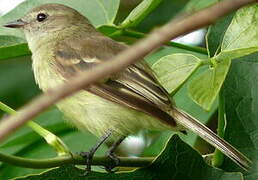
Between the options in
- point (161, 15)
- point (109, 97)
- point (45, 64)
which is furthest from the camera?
point (161, 15)

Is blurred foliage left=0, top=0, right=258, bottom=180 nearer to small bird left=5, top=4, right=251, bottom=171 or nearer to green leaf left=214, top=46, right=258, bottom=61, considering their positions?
green leaf left=214, top=46, right=258, bottom=61

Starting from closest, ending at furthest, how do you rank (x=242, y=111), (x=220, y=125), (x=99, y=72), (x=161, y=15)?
(x=99, y=72), (x=220, y=125), (x=242, y=111), (x=161, y=15)

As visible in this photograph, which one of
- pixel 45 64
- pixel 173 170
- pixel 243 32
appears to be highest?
pixel 243 32

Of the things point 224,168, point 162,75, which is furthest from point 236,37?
point 224,168

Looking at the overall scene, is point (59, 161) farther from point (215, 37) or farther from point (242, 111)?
point (215, 37)

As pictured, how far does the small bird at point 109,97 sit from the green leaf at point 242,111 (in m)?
0.09

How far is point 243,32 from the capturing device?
2812mm

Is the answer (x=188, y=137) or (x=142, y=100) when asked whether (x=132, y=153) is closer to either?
(x=188, y=137)

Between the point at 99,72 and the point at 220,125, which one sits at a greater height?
the point at 99,72

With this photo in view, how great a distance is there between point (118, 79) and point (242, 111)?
33.8 inches

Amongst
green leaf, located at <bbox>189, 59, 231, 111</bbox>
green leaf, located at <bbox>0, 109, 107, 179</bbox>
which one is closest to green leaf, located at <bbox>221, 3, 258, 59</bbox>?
green leaf, located at <bbox>189, 59, 231, 111</bbox>

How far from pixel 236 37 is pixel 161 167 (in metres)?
0.75

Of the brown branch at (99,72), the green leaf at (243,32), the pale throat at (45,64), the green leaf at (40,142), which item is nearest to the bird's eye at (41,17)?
the pale throat at (45,64)

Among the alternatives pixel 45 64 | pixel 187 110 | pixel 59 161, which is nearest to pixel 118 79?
pixel 187 110
